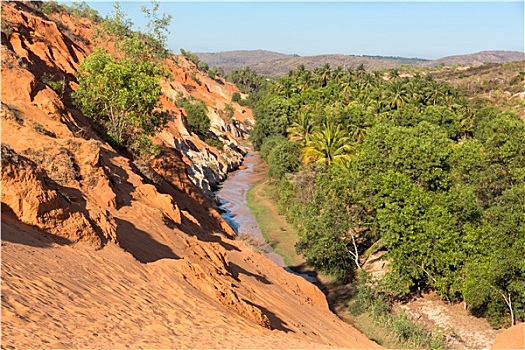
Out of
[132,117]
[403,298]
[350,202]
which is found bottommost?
[403,298]

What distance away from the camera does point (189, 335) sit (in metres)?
10.0

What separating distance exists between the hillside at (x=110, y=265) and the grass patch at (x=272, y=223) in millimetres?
7141

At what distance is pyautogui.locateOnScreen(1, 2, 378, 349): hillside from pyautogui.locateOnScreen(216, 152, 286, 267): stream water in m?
9.64

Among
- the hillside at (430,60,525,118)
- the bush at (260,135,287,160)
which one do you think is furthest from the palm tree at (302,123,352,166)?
the hillside at (430,60,525,118)

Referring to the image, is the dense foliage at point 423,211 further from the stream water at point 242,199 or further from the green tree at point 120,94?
the green tree at point 120,94

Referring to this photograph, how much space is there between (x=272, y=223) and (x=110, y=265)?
27.7m

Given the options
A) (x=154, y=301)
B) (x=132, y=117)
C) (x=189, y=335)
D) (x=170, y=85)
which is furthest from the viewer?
(x=170, y=85)

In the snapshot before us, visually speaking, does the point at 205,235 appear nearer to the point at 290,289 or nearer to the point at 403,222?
the point at 290,289

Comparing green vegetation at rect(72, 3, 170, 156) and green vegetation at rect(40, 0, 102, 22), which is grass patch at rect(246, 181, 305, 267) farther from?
green vegetation at rect(40, 0, 102, 22)

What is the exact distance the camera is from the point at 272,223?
39.4 meters

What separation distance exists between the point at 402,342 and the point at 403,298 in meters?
4.95

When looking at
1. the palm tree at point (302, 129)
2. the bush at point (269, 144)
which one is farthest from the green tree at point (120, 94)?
the bush at point (269, 144)

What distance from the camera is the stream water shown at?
3690 cm

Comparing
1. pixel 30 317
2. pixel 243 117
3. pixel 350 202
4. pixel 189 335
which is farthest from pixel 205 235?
pixel 243 117
